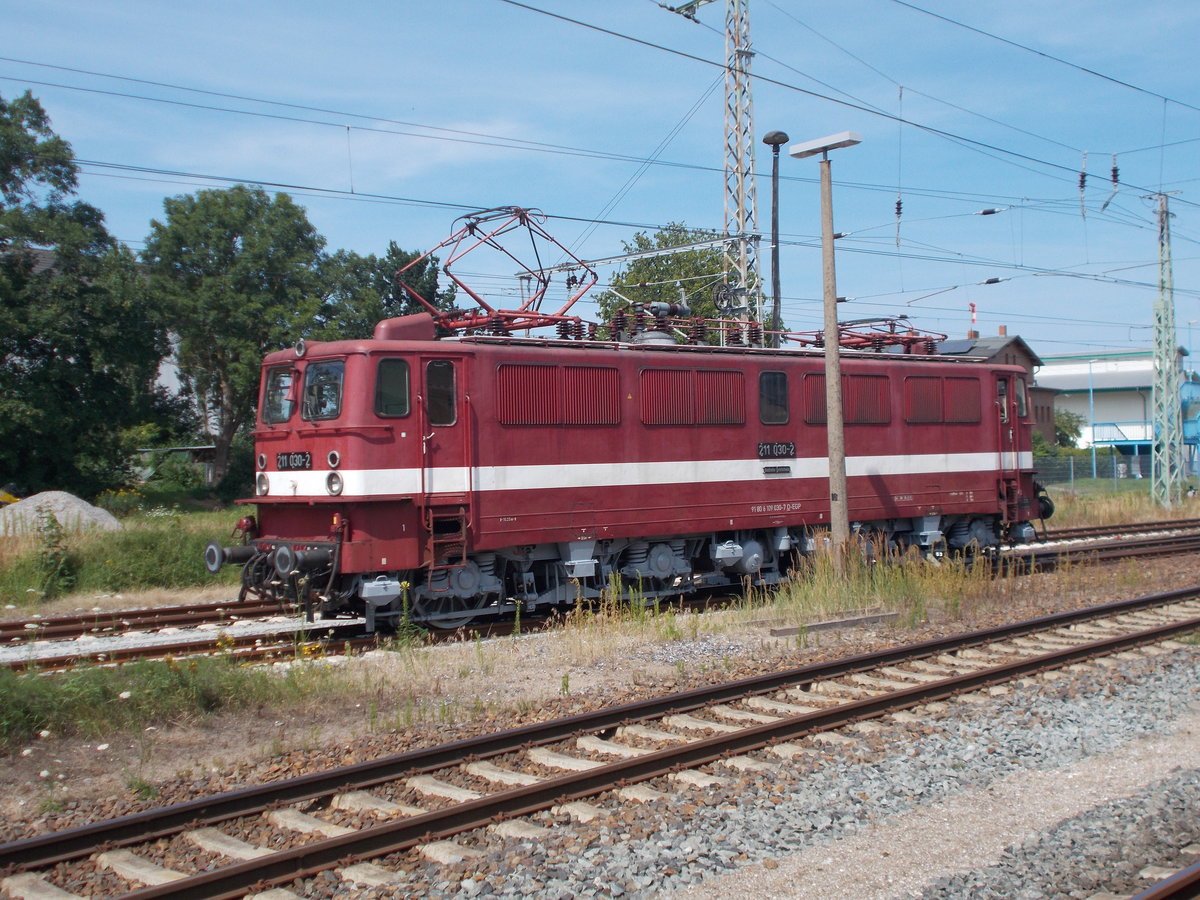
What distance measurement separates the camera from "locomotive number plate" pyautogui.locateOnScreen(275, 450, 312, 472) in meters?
11.4

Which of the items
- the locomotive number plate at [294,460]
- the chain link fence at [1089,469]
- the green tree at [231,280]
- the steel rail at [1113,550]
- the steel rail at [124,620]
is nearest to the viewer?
the locomotive number plate at [294,460]

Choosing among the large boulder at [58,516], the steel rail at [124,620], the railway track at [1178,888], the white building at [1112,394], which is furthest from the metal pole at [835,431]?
the white building at [1112,394]

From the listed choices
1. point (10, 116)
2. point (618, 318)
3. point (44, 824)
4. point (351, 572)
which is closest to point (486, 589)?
point (351, 572)

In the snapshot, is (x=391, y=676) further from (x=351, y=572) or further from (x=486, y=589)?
(x=486, y=589)

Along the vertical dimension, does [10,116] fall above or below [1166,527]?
above

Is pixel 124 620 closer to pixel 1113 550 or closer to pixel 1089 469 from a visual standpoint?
pixel 1113 550

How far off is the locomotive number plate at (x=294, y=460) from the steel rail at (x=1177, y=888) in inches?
355

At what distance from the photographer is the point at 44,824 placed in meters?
5.77

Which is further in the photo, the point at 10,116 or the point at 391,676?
the point at 10,116

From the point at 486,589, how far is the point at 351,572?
171cm

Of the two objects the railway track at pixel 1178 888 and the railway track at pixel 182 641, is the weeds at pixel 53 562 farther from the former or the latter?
the railway track at pixel 1178 888

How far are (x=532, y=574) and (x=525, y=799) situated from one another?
6409mm

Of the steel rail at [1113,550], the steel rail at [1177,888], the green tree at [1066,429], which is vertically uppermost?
the green tree at [1066,429]

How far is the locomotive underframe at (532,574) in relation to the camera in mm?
11070
